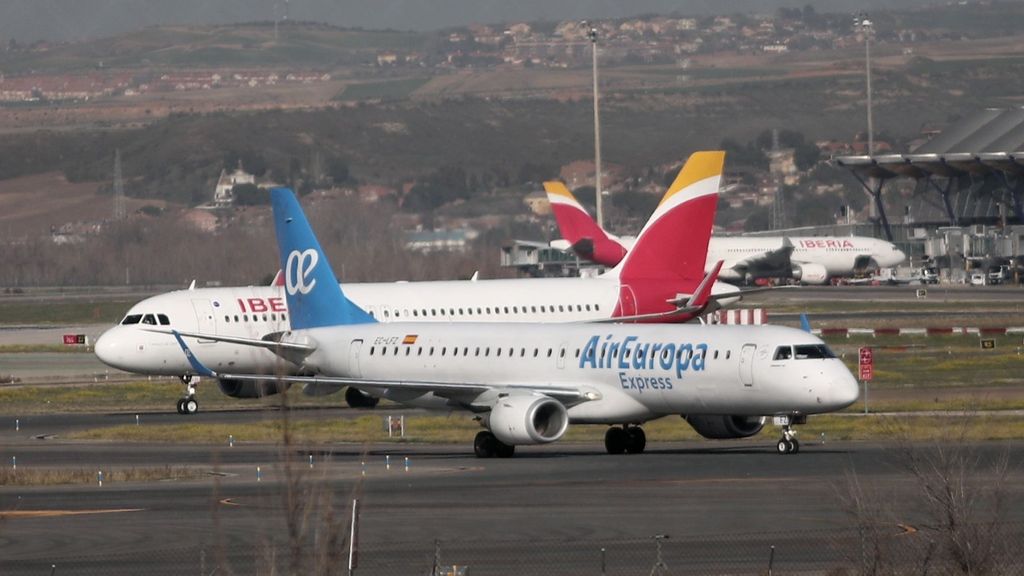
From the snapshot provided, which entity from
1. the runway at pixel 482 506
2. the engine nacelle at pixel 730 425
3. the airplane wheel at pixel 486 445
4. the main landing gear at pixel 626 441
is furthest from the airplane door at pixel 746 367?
the airplane wheel at pixel 486 445

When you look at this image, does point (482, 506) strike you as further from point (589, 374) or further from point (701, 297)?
point (701, 297)

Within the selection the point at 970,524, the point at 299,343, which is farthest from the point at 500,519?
the point at 299,343

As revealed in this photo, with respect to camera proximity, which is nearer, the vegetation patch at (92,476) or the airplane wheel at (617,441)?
the vegetation patch at (92,476)

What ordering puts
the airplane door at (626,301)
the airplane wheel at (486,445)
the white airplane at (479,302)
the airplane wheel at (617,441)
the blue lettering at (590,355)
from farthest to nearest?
the airplane door at (626,301)
the white airplane at (479,302)
the airplane wheel at (617,441)
the airplane wheel at (486,445)
the blue lettering at (590,355)

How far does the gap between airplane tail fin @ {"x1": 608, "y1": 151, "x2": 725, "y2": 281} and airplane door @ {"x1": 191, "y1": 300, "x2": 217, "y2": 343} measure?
43.9 ft

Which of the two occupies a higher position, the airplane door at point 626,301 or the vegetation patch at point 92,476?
the airplane door at point 626,301

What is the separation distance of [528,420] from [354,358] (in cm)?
798

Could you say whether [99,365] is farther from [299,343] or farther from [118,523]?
[118,523]

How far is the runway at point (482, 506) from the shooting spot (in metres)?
27.4

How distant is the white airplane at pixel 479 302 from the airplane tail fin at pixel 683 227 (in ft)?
0.10

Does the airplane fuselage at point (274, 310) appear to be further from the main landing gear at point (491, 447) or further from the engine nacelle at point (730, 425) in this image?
the engine nacelle at point (730, 425)

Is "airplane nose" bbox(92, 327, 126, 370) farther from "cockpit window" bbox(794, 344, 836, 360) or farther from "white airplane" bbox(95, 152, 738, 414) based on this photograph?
"cockpit window" bbox(794, 344, 836, 360)

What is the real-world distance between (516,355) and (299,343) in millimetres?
7974

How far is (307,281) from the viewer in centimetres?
5169
